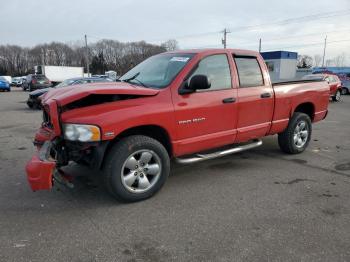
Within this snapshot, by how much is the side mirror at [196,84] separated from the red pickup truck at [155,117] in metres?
0.01

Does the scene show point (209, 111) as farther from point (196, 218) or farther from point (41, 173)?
point (41, 173)

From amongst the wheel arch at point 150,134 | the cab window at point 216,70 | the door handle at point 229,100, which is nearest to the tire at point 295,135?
the door handle at point 229,100

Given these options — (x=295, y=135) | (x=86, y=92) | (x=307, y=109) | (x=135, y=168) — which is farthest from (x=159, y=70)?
(x=307, y=109)

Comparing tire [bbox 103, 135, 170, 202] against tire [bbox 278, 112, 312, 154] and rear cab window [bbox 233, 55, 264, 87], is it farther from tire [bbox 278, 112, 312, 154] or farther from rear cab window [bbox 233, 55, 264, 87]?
tire [bbox 278, 112, 312, 154]

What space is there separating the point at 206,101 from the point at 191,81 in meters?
0.42

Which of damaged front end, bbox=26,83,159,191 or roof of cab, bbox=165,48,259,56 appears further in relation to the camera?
roof of cab, bbox=165,48,259,56

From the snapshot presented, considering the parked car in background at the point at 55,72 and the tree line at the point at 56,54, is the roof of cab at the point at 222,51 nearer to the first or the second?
the parked car in background at the point at 55,72

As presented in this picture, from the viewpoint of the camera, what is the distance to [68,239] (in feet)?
10.5

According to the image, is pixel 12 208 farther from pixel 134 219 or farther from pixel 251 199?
pixel 251 199

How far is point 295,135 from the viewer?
6.12 metres

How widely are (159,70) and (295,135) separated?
10.1ft

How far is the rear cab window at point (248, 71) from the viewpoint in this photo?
197 inches

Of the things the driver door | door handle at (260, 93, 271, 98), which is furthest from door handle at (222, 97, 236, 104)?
door handle at (260, 93, 271, 98)

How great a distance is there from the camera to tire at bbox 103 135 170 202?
375 centimetres
